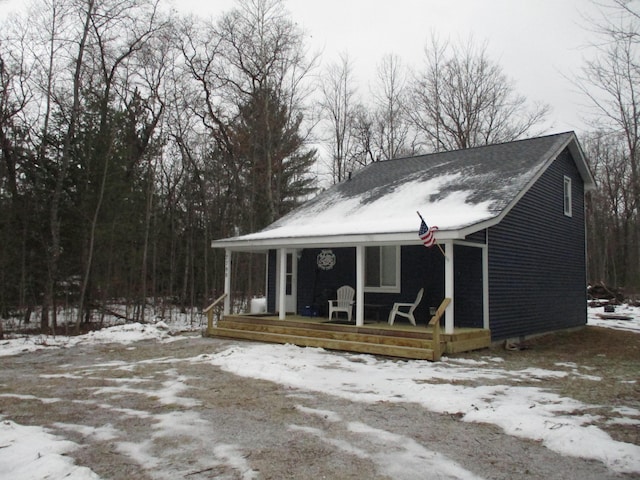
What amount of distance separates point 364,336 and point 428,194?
4234 mm

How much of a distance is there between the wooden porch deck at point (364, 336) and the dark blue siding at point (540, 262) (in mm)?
1351

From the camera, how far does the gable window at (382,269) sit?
11391 millimetres

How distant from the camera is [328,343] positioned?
9859 mm

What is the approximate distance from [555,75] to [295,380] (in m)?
10.1

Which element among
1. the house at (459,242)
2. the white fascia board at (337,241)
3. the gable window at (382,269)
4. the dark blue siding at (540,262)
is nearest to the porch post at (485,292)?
the house at (459,242)

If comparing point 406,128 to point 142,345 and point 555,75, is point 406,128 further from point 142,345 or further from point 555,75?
point 142,345

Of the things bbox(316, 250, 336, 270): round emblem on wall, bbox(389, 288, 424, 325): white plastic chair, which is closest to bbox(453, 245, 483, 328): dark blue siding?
bbox(389, 288, 424, 325): white plastic chair

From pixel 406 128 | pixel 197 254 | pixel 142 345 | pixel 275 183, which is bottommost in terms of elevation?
pixel 142 345

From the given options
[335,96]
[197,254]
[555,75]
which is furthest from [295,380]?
[335,96]

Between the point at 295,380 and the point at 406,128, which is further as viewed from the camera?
the point at 406,128

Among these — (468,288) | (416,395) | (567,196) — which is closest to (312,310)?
(468,288)

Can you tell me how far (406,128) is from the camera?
87.6 feet

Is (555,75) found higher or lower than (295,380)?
higher

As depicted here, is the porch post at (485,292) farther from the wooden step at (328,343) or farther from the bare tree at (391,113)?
the bare tree at (391,113)
